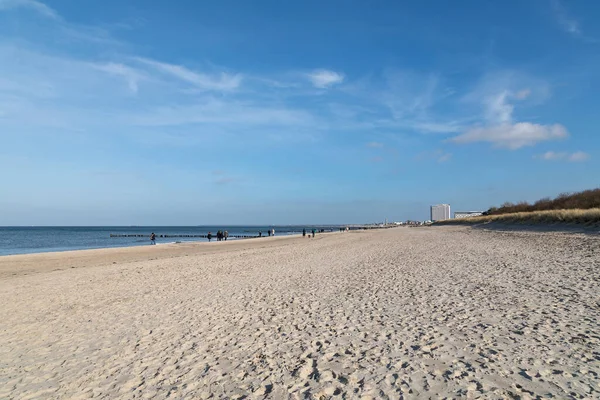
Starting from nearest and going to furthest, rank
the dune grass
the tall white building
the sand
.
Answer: the sand < the dune grass < the tall white building

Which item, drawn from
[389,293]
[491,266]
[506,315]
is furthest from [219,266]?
[506,315]

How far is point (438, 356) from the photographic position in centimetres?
532

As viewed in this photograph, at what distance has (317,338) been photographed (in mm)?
6414

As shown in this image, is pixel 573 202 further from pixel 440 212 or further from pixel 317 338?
pixel 440 212

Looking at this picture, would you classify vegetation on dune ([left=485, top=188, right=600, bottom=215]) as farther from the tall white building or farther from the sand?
the tall white building

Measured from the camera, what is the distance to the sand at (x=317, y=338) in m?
4.69

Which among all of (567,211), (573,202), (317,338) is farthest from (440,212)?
(317,338)

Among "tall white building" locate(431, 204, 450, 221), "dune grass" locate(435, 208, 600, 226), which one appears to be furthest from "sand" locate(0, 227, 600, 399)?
"tall white building" locate(431, 204, 450, 221)

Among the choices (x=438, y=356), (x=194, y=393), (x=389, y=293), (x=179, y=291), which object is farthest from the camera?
(x=179, y=291)

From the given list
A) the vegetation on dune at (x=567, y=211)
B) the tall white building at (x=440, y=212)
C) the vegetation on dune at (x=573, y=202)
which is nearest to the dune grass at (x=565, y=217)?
the vegetation on dune at (x=567, y=211)

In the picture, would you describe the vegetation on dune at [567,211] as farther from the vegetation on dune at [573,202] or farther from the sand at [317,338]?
the sand at [317,338]

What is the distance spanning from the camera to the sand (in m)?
4.69

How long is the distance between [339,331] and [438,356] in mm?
1903

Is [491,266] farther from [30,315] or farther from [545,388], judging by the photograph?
[30,315]
